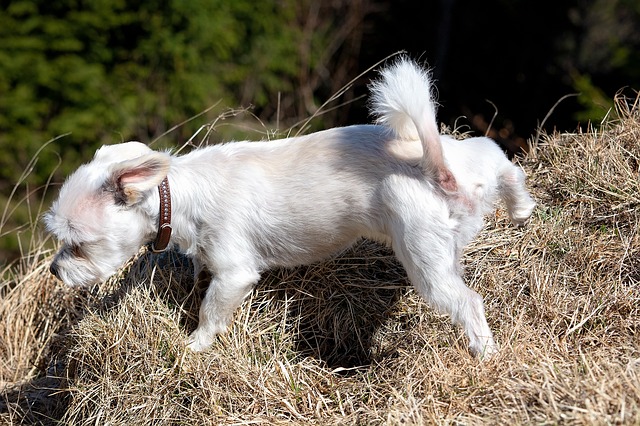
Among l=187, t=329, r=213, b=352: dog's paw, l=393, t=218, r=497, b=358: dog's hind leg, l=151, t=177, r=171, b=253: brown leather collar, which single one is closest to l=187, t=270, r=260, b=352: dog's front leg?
l=187, t=329, r=213, b=352: dog's paw

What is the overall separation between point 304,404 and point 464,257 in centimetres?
107

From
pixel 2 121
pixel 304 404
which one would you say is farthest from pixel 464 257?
pixel 2 121

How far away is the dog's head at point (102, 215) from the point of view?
337 centimetres

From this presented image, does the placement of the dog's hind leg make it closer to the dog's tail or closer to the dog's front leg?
the dog's tail

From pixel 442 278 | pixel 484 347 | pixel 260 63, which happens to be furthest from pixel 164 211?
pixel 260 63

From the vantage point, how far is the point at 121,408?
135 inches

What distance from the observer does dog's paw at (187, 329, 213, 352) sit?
353cm

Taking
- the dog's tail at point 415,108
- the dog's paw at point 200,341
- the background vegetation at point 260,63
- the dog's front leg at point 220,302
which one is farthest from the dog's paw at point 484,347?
the background vegetation at point 260,63

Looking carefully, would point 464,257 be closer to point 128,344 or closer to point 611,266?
point 611,266

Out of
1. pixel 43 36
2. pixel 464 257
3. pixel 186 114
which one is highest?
pixel 464 257

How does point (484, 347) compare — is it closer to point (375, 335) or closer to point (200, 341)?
point (375, 335)

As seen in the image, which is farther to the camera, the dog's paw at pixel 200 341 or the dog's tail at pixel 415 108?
the dog's paw at pixel 200 341

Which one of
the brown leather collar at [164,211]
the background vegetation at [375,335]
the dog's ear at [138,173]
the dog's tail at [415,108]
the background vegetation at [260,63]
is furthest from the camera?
the background vegetation at [260,63]

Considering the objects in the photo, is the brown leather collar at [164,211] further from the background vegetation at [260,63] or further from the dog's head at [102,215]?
the background vegetation at [260,63]
